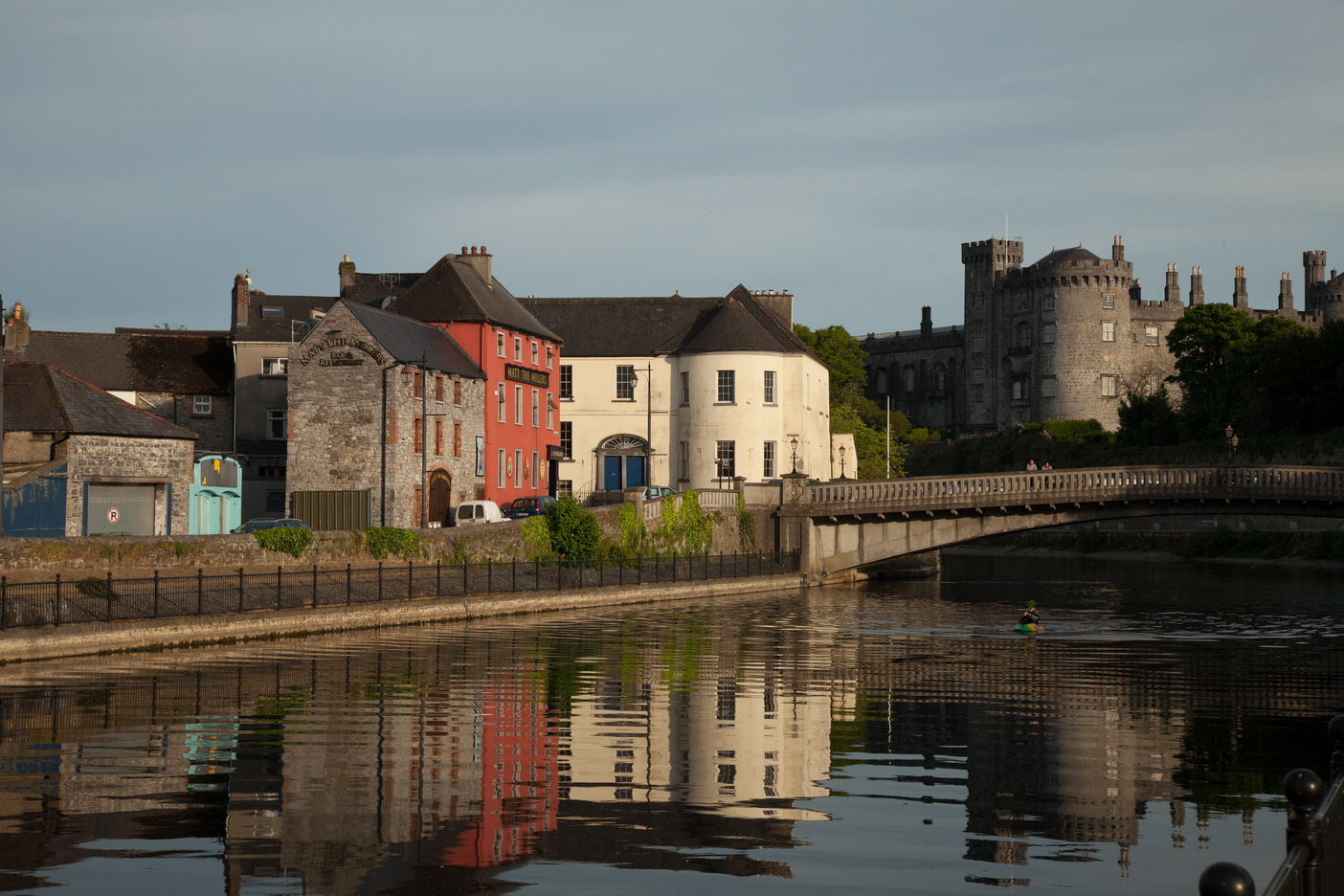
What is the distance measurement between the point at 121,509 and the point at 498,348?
937 inches

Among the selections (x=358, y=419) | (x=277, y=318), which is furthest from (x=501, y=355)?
(x=358, y=419)

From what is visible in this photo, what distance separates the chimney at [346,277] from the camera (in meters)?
77.6

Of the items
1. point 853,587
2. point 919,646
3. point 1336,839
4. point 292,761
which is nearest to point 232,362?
point 853,587

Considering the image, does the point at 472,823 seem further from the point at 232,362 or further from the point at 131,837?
the point at 232,362

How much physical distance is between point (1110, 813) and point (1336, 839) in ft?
24.0

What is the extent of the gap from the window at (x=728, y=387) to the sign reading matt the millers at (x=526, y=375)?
8.61m

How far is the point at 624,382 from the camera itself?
255ft

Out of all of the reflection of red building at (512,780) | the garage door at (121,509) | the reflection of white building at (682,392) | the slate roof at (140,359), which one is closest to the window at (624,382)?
the reflection of white building at (682,392)

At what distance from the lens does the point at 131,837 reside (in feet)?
44.4

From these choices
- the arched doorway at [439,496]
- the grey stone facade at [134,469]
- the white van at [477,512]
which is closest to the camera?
the grey stone facade at [134,469]

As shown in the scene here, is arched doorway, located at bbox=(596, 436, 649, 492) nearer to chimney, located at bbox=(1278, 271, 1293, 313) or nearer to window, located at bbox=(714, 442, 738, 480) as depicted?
window, located at bbox=(714, 442, 738, 480)

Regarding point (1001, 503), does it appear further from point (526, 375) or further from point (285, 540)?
point (285, 540)

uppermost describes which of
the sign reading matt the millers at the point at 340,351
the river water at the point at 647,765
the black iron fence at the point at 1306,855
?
the sign reading matt the millers at the point at 340,351

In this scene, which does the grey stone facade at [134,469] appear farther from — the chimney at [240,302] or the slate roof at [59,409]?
the chimney at [240,302]
